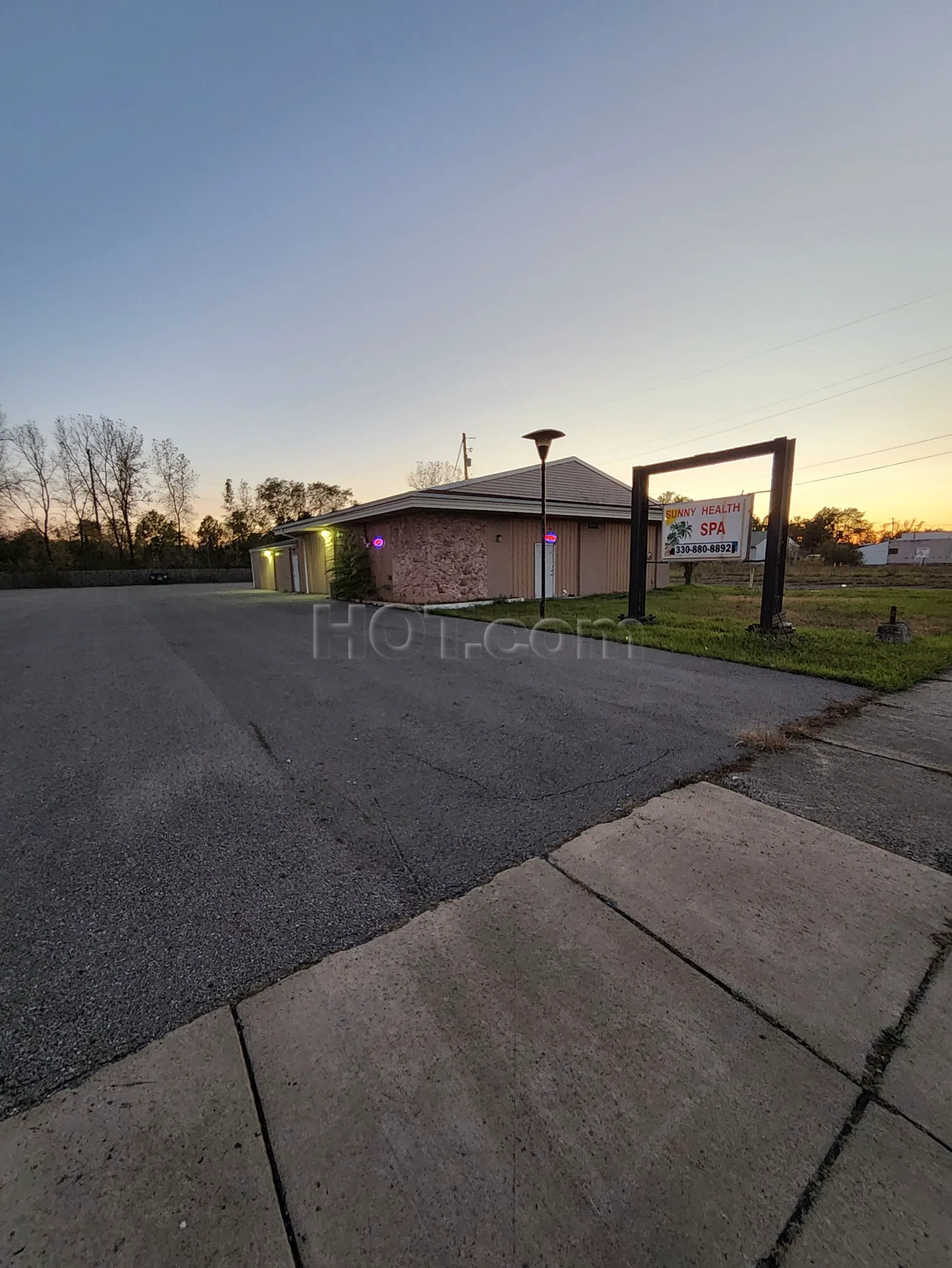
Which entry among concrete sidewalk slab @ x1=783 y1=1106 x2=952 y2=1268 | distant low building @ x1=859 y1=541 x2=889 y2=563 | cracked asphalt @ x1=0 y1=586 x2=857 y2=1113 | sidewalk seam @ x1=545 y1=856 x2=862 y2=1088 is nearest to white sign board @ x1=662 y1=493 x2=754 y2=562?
cracked asphalt @ x1=0 y1=586 x2=857 y2=1113

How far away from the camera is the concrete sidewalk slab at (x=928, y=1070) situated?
1209 millimetres

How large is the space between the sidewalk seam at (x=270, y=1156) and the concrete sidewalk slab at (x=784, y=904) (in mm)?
1386

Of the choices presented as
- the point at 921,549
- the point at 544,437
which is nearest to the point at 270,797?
the point at 544,437

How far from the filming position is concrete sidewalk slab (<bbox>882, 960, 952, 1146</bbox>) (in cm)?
121

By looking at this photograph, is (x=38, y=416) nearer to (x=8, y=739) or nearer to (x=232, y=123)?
(x=232, y=123)

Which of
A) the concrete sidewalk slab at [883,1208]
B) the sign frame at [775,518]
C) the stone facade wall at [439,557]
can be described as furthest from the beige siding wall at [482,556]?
the concrete sidewalk slab at [883,1208]

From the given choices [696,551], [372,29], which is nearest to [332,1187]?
[696,551]

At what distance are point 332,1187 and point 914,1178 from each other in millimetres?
1328

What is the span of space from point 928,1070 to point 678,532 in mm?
9310

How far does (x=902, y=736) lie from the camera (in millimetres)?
3828

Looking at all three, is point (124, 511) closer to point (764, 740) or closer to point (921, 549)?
point (764, 740)

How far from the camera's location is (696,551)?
929 centimetres

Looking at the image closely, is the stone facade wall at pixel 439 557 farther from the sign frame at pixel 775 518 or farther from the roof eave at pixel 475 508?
the sign frame at pixel 775 518

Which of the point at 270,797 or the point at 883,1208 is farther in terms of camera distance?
the point at 270,797
